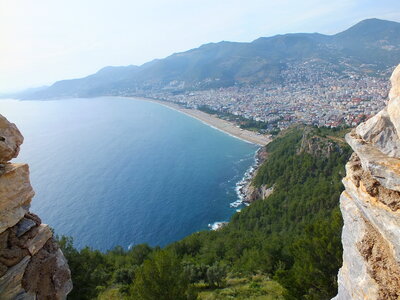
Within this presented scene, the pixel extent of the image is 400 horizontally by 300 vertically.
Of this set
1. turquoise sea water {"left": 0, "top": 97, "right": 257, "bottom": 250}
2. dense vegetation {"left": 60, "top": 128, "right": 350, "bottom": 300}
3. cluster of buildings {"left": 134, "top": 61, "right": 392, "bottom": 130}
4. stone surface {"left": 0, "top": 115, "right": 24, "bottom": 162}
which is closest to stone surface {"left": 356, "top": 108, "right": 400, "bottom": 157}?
dense vegetation {"left": 60, "top": 128, "right": 350, "bottom": 300}

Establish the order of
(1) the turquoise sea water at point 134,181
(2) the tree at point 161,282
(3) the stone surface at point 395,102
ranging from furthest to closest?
(1) the turquoise sea water at point 134,181, (2) the tree at point 161,282, (3) the stone surface at point 395,102

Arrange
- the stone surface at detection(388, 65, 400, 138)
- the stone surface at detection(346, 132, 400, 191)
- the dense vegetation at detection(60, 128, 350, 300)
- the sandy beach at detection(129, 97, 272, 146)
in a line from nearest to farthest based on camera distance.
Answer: the stone surface at detection(346, 132, 400, 191), the stone surface at detection(388, 65, 400, 138), the dense vegetation at detection(60, 128, 350, 300), the sandy beach at detection(129, 97, 272, 146)

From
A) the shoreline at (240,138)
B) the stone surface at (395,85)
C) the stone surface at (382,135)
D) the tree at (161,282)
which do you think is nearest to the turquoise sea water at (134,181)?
the shoreline at (240,138)

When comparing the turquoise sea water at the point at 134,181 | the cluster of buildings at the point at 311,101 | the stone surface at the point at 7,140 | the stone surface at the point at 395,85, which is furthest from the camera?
the cluster of buildings at the point at 311,101

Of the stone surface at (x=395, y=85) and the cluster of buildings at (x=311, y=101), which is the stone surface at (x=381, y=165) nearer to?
the stone surface at (x=395, y=85)

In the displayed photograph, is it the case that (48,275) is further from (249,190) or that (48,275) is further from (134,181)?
(134,181)

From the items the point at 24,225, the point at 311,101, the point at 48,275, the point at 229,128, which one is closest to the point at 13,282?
the point at 48,275

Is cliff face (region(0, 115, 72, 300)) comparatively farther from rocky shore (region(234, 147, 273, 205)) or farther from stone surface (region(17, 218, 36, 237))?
rocky shore (region(234, 147, 273, 205))
